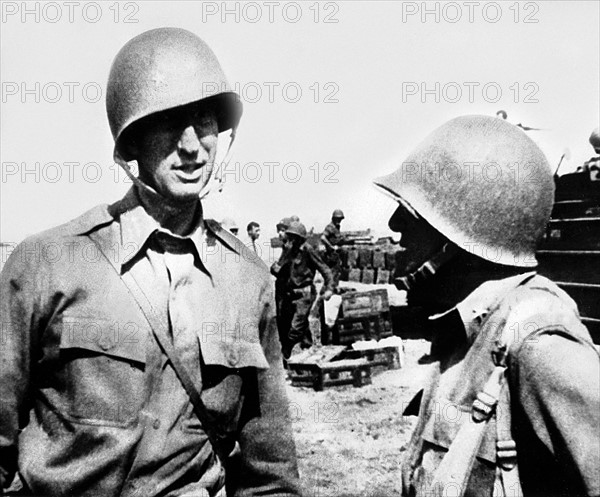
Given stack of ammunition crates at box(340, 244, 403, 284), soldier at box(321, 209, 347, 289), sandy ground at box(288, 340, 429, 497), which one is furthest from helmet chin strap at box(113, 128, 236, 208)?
stack of ammunition crates at box(340, 244, 403, 284)

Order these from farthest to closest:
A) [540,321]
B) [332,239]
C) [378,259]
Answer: [378,259], [332,239], [540,321]

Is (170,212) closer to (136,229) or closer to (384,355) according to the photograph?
(136,229)

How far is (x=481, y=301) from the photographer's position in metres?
2.46

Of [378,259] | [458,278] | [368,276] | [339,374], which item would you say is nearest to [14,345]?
[458,278]

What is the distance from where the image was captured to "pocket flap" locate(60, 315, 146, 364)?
2.44 m

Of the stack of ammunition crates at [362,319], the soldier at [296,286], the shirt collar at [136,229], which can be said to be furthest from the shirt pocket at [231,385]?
the stack of ammunition crates at [362,319]

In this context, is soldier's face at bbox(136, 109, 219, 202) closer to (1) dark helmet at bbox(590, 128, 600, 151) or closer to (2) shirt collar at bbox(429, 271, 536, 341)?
(2) shirt collar at bbox(429, 271, 536, 341)

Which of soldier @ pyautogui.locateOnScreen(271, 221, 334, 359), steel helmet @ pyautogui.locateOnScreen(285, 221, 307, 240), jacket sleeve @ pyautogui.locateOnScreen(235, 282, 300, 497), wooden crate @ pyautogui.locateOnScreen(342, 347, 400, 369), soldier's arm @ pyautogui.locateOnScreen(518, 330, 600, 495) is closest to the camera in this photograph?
soldier's arm @ pyautogui.locateOnScreen(518, 330, 600, 495)

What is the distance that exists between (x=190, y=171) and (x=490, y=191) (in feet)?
3.78

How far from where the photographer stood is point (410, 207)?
271cm

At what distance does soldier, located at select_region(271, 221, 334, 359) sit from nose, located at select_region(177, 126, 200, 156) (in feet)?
31.2

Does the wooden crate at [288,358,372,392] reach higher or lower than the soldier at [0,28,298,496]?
lower

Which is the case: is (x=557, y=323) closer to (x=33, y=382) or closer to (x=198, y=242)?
(x=198, y=242)

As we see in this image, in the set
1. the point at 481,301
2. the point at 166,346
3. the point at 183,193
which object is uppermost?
the point at 183,193
